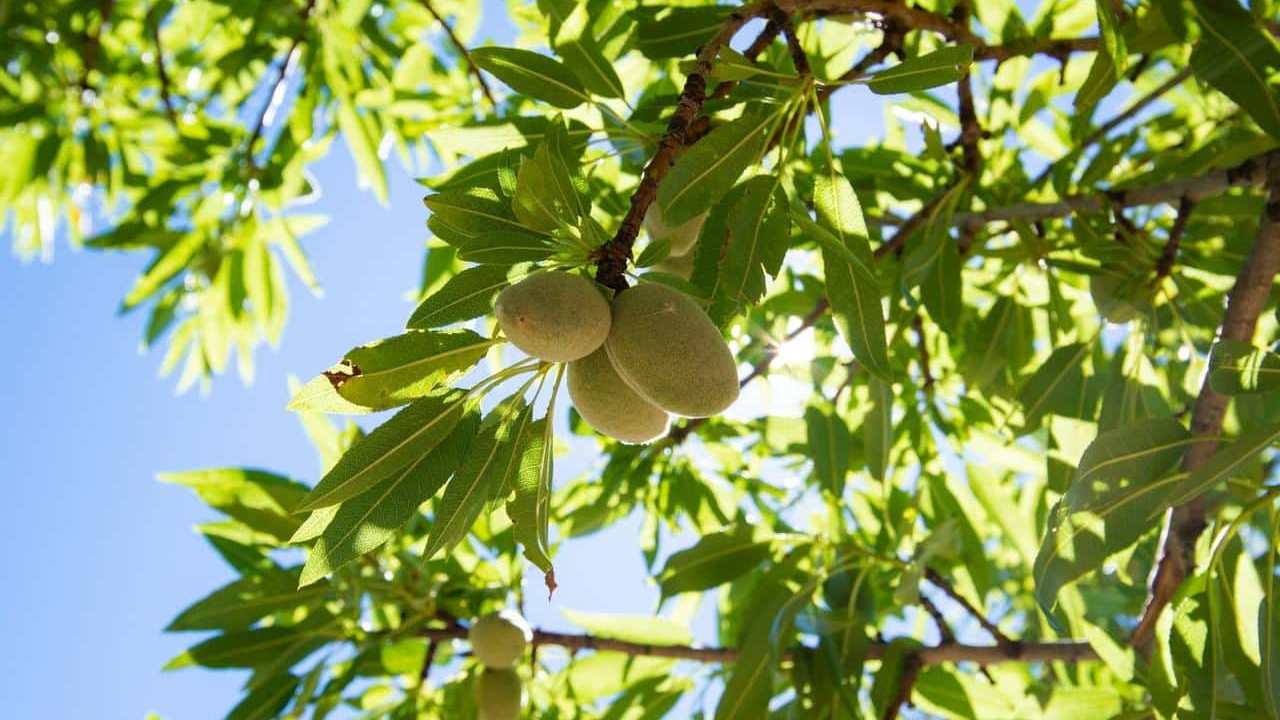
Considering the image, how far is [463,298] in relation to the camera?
1.27 metres

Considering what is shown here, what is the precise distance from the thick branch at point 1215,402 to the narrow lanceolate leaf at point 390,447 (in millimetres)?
1168

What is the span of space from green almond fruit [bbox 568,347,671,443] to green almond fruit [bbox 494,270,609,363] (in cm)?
10

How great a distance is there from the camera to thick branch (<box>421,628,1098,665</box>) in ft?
7.01

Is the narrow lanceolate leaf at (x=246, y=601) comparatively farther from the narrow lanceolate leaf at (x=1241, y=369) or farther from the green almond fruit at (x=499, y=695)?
the narrow lanceolate leaf at (x=1241, y=369)

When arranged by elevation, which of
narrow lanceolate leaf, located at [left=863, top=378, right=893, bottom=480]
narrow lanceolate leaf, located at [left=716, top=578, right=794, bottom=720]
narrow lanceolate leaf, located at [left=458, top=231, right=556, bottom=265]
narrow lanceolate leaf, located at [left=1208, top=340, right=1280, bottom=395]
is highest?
narrow lanceolate leaf, located at [left=863, top=378, right=893, bottom=480]

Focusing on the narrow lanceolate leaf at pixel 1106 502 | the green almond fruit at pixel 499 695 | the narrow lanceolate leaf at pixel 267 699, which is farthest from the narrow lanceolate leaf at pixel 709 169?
the narrow lanceolate leaf at pixel 267 699

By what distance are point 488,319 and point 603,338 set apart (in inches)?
15.7

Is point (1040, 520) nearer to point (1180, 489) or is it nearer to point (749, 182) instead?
point (1180, 489)

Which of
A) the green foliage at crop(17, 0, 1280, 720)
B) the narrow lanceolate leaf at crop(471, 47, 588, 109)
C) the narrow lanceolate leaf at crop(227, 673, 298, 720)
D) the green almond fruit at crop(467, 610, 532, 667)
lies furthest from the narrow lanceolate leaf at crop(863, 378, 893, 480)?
the narrow lanceolate leaf at crop(227, 673, 298, 720)

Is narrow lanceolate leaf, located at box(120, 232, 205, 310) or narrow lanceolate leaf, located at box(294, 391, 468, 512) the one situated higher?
narrow lanceolate leaf, located at box(120, 232, 205, 310)

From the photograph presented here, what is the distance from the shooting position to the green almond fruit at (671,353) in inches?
47.7

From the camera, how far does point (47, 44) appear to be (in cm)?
348

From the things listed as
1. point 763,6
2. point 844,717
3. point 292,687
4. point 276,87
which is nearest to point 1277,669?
point 844,717

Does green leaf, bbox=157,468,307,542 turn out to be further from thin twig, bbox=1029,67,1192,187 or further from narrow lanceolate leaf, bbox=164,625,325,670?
thin twig, bbox=1029,67,1192,187
